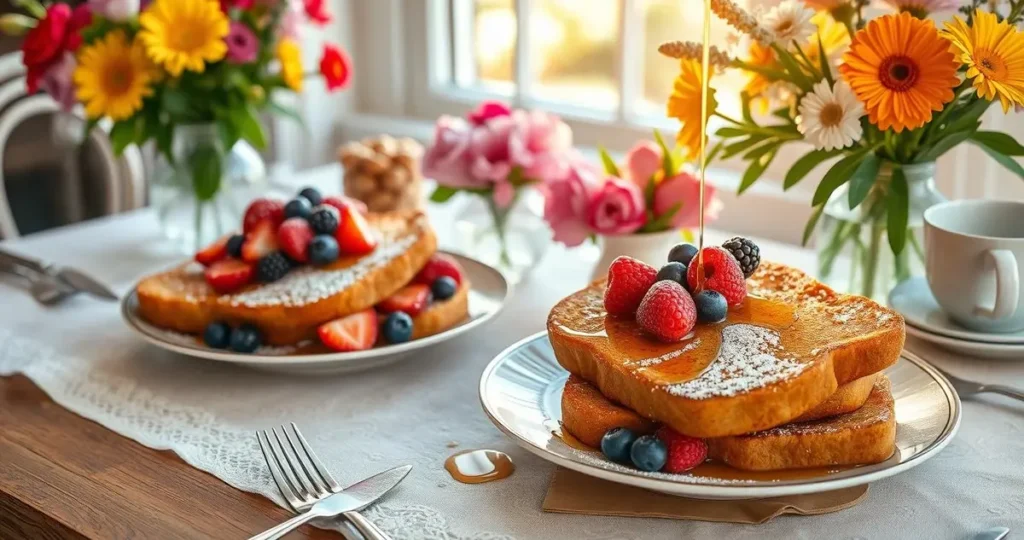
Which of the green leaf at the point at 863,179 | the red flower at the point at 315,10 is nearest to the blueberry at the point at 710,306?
the green leaf at the point at 863,179

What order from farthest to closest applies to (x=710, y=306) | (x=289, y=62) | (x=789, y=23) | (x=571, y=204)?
(x=289, y=62) → (x=571, y=204) → (x=789, y=23) → (x=710, y=306)

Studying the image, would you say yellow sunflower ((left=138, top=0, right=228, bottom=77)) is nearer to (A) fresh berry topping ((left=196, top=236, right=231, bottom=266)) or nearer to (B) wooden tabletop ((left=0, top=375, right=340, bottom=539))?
(A) fresh berry topping ((left=196, top=236, right=231, bottom=266))

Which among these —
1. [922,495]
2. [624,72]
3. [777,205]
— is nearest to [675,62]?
[624,72]

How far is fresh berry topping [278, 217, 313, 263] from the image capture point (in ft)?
4.50

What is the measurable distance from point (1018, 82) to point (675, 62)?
3.57 feet

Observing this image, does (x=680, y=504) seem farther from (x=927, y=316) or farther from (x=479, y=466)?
(x=927, y=316)

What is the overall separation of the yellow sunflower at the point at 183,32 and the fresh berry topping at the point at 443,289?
1.67 ft

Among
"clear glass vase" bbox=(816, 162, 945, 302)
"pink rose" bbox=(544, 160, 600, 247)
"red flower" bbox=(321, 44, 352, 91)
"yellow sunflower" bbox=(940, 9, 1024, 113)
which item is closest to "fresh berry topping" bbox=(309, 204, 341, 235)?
"pink rose" bbox=(544, 160, 600, 247)

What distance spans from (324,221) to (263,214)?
0.31ft

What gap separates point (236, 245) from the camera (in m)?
1.42

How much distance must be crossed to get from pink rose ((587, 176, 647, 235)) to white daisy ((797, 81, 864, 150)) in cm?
26

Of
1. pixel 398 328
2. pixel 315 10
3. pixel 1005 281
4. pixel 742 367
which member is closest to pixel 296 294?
pixel 398 328

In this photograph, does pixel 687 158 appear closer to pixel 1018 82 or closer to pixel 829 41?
pixel 829 41

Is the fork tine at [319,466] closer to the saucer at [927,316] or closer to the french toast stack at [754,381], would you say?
the french toast stack at [754,381]
